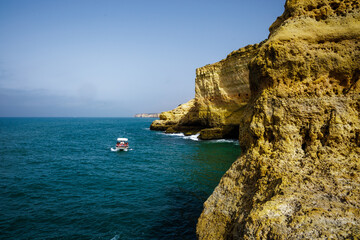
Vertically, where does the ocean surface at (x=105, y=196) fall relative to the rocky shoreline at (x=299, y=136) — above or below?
below

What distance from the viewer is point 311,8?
7.43m

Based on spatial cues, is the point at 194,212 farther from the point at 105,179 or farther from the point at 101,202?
the point at 105,179

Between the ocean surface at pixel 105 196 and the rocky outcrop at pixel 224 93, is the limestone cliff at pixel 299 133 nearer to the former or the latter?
the ocean surface at pixel 105 196

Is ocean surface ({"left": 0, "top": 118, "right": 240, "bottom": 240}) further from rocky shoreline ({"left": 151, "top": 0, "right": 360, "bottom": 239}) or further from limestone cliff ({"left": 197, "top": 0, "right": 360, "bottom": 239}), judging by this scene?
limestone cliff ({"left": 197, "top": 0, "right": 360, "bottom": 239})

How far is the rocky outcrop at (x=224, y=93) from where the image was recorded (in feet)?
138

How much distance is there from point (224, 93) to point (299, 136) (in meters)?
40.3

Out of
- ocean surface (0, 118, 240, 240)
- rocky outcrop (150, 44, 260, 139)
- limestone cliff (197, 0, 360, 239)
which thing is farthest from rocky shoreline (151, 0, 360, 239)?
rocky outcrop (150, 44, 260, 139)

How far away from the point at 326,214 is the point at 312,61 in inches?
184

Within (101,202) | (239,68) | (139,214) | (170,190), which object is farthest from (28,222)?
(239,68)

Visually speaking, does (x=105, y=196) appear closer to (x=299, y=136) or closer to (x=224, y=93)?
(x=299, y=136)

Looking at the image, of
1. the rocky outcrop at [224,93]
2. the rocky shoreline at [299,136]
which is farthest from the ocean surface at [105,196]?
the rocky outcrop at [224,93]

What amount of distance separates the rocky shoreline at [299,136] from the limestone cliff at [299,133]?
22 mm

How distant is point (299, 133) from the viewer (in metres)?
6.47

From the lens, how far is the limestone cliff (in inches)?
191
